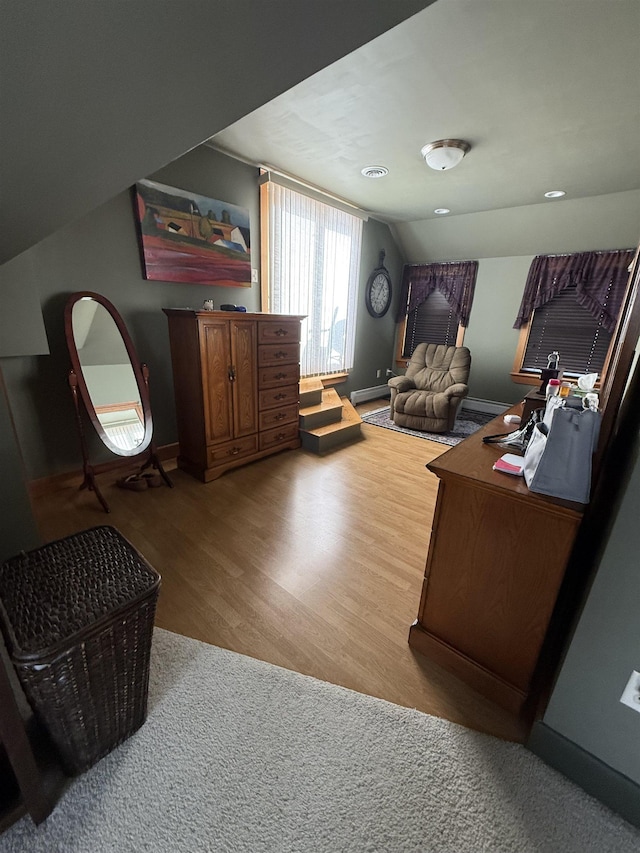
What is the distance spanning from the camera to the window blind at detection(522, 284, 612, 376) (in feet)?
13.4

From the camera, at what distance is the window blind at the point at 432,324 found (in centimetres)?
503

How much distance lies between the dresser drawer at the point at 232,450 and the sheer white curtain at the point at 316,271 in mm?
1379

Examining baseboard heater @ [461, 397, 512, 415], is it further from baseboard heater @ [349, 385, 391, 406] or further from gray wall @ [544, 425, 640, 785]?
gray wall @ [544, 425, 640, 785]

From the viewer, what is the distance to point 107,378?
7.50ft

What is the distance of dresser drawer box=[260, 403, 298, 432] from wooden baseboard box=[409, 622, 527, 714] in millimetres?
1971

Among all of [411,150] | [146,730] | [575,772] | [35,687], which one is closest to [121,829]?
[146,730]

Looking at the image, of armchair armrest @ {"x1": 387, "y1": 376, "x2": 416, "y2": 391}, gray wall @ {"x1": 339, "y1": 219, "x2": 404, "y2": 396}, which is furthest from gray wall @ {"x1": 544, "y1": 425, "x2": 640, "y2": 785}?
gray wall @ {"x1": 339, "y1": 219, "x2": 404, "y2": 396}

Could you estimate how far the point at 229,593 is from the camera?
1.58 metres

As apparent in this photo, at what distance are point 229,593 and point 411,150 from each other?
10.7 ft

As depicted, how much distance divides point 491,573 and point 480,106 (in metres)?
2.59

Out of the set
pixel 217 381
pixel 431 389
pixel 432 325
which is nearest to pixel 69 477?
pixel 217 381

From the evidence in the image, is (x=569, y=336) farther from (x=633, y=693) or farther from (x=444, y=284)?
(x=633, y=693)

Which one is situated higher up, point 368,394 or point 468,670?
Result: point 368,394

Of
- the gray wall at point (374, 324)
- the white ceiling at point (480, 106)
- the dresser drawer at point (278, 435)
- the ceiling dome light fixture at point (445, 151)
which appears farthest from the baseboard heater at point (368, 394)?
the ceiling dome light fixture at point (445, 151)
